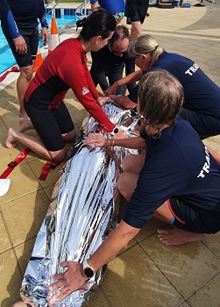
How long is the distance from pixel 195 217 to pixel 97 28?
136 cm

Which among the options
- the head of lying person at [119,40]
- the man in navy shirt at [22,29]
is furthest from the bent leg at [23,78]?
the head of lying person at [119,40]

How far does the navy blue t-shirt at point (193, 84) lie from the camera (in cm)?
209

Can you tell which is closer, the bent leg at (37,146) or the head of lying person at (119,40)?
the bent leg at (37,146)

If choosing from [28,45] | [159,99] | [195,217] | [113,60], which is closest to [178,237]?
[195,217]

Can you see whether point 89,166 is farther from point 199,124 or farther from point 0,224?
point 199,124

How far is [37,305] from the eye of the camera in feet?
4.55

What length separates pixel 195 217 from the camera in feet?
5.55

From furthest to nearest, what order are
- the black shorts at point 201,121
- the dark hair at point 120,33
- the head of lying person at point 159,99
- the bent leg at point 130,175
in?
the dark hair at point 120,33
the black shorts at point 201,121
the bent leg at point 130,175
the head of lying person at point 159,99

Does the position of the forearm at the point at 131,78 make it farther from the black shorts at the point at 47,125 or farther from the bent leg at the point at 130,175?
the bent leg at the point at 130,175

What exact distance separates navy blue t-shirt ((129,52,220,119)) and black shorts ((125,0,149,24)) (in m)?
2.23

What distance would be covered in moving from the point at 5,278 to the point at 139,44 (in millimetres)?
1687

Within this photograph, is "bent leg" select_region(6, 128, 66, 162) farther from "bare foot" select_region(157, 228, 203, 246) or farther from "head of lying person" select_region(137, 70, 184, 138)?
"head of lying person" select_region(137, 70, 184, 138)

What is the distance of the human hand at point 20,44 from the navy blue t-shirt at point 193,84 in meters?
1.36

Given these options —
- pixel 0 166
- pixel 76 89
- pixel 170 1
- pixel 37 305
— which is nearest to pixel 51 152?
pixel 0 166
